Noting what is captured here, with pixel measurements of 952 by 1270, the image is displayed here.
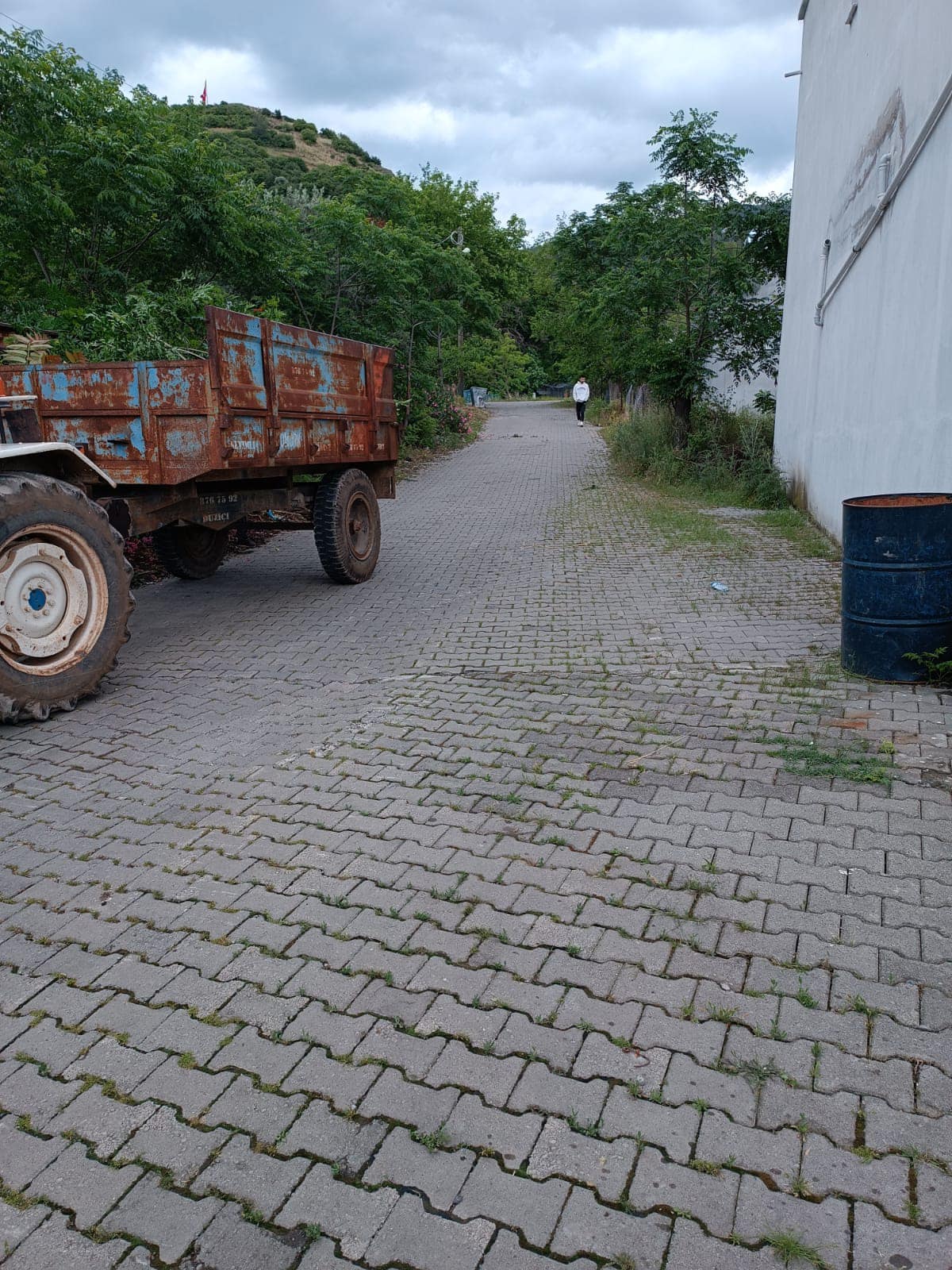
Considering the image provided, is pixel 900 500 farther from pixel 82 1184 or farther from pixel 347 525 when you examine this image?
pixel 82 1184

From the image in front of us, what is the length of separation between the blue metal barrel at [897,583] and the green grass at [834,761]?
1.09m

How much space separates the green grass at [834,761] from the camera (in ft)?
13.5

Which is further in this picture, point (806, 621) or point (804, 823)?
point (806, 621)

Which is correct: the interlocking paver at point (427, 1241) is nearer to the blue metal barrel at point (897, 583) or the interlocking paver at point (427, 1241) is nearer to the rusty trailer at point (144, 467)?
the rusty trailer at point (144, 467)

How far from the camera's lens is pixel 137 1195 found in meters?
2.15

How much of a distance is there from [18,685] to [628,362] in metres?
14.9

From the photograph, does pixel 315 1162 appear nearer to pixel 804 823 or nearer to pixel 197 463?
pixel 804 823

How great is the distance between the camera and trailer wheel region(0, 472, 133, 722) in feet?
16.3

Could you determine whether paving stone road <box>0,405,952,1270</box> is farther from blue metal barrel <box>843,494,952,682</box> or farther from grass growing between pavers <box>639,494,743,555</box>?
grass growing between pavers <box>639,494,743,555</box>

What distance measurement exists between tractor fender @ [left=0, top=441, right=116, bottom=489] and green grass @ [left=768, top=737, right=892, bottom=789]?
4157 millimetres

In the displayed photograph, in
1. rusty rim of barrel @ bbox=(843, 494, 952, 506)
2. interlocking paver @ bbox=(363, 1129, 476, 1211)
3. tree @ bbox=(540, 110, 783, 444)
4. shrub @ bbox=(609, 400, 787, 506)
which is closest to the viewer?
interlocking paver @ bbox=(363, 1129, 476, 1211)

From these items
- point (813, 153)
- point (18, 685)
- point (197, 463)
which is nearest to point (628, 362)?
point (813, 153)

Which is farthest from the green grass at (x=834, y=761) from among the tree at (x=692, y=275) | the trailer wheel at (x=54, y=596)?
the tree at (x=692, y=275)

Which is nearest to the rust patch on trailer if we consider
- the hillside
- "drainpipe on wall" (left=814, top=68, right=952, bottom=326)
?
"drainpipe on wall" (left=814, top=68, right=952, bottom=326)
